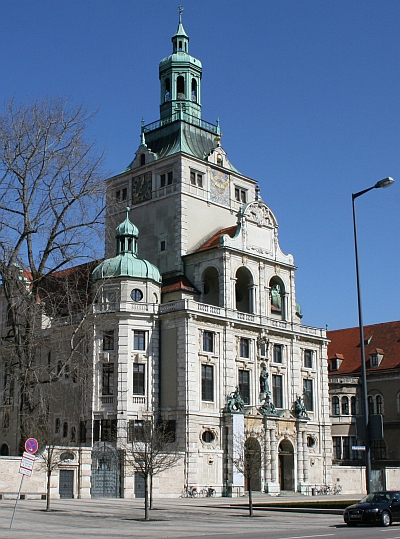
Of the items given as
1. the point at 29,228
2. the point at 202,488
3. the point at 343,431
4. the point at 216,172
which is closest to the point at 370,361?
the point at 343,431

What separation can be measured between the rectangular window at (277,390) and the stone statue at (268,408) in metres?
1.78

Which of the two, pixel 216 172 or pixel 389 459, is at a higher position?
pixel 216 172

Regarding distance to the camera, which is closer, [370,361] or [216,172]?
[216,172]

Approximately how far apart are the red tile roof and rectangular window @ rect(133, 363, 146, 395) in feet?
38.2

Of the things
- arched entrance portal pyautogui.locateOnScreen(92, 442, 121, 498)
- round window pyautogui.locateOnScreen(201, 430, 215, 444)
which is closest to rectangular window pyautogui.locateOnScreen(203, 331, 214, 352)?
round window pyautogui.locateOnScreen(201, 430, 215, 444)

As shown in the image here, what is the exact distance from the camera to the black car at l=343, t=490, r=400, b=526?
2772 cm

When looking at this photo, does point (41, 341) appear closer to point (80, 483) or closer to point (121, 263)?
point (80, 483)

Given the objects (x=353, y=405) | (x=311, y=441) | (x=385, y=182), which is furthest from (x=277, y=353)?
(x=385, y=182)

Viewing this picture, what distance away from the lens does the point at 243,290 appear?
66.2m

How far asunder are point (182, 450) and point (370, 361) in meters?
30.9

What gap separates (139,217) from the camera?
67.6 meters

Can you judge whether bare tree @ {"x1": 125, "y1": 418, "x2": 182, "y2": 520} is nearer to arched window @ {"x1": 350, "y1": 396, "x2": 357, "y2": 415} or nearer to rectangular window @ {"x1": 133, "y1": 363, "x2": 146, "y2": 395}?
rectangular window @ {"x1": 133, "y1": 363, "x2": 146, "y2": 395}

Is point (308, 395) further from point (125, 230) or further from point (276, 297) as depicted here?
point (125, 230)

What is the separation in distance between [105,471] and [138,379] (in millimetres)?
9015
